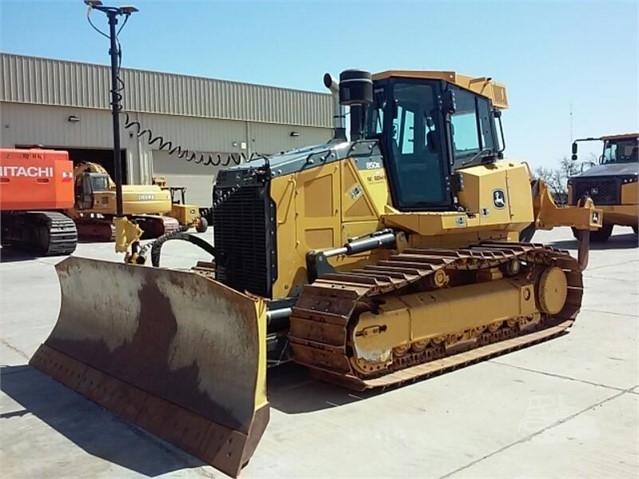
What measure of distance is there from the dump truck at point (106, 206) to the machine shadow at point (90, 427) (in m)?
Answer: 14.9

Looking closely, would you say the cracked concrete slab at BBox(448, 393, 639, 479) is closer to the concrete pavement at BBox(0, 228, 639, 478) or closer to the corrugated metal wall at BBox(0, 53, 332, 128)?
the concrete pavement at BBox(0, 228, 639, 478)

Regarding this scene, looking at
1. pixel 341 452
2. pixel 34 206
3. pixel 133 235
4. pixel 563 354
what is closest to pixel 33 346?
pixel 133 235

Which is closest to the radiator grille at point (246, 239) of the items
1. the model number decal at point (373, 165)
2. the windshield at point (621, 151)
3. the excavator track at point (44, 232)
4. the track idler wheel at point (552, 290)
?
the model number decal at point (373, 165)

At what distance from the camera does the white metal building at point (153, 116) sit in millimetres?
24359

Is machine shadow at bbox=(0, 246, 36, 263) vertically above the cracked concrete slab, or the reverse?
machine shadow at bbox=(0, 246, 36, 263)

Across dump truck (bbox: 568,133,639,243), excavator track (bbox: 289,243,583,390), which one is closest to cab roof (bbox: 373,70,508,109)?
excavator track (bbox: 289,243,583,390)

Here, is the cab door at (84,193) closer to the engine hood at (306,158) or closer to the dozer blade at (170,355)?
the dozer blade at (170,355)

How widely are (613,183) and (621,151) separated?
166 centimetres

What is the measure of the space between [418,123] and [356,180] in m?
1.00

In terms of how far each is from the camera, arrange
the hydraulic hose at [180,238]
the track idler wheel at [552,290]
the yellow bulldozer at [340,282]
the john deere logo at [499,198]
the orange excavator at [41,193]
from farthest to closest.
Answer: the orange excavator at [41,193] < the track idler wheel at [552,290] < the john deere logo at [499,198] < the hydraulic hose at [180,238] < the yellow bulldozer at [340,282]

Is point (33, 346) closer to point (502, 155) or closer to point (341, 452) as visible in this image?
point (341, 452)

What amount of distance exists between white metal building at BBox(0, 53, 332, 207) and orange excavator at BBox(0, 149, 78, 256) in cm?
963

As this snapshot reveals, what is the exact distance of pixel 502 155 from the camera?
24.8 ft

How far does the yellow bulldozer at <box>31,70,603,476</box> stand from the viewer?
448 centimetres
